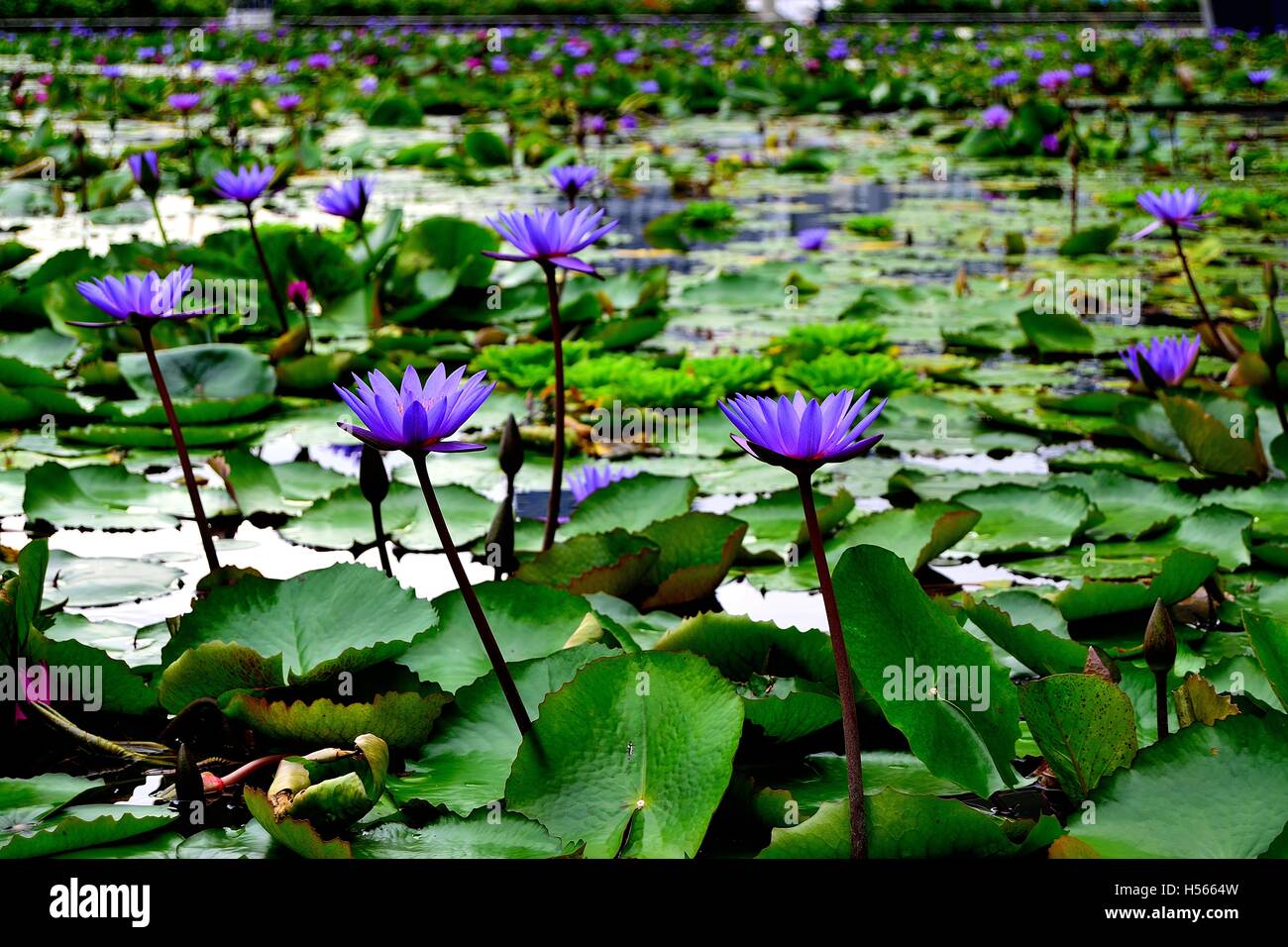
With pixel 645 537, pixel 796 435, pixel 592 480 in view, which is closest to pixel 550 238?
pixel 645 537

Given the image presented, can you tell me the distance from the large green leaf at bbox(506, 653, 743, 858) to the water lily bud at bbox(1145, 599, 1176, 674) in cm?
36

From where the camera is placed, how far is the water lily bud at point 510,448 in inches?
64.3

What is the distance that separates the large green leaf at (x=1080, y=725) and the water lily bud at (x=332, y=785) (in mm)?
525

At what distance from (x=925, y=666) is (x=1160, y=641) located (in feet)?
0.66

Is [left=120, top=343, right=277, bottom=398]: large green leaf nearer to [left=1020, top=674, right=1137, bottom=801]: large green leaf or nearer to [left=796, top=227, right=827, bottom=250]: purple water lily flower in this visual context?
[left=1020, top=674, right=1137, bottom=801]: large green leaf

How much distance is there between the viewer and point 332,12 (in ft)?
61.8

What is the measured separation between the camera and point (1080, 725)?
3.49 ft

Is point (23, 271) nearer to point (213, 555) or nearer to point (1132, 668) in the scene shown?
point (213, 555)

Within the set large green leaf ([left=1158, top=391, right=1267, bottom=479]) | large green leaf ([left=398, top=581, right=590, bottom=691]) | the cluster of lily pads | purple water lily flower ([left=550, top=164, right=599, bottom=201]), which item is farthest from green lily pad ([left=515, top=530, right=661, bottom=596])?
large green leaf ([left=1158, top=391, right=1267, bottom=479])

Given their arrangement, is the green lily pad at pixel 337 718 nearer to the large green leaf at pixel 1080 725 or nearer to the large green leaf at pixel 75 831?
the large green leaf at pixel 75 831

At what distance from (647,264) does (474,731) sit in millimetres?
2905

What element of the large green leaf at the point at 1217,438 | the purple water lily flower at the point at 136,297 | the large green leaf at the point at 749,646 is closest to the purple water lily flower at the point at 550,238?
the purple water lily flower at the point at 136,297

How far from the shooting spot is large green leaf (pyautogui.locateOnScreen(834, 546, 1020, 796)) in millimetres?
1086
